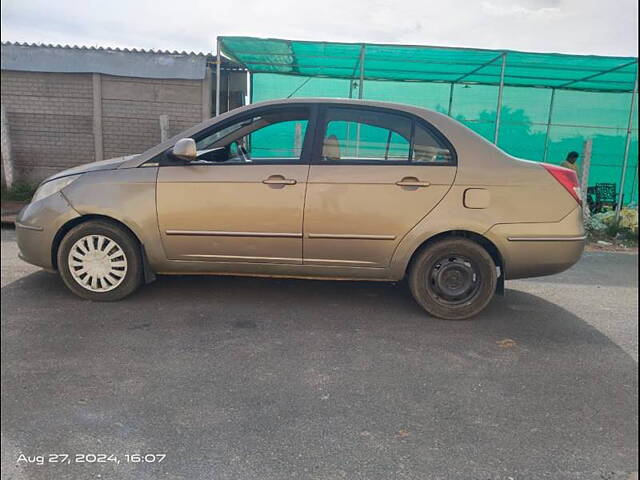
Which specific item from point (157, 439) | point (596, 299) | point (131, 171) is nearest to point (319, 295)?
point (131, 171)

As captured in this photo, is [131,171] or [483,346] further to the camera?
[131,171]

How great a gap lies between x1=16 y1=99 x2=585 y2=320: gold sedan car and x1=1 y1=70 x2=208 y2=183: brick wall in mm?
5806

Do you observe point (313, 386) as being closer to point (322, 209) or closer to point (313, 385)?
point (313, 385)

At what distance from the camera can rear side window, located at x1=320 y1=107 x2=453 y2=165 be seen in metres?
3.54

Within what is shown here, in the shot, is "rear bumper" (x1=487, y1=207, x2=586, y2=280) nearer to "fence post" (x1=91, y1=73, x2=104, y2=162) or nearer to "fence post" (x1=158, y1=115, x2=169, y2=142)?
"fence post" (x1=158, y1=115, x2=169, y2=142)

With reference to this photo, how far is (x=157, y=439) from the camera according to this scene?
2078 millimetres

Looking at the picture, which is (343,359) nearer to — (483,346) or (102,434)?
(483,346)

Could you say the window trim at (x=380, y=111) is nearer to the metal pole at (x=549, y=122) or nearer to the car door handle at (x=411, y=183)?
the car door handle at (x=411, y=183)

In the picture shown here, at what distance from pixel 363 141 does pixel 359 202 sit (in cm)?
53

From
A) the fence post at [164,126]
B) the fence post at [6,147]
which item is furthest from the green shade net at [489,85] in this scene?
the fence post at [6,147]

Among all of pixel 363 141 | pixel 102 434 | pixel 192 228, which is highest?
pixel 363 141

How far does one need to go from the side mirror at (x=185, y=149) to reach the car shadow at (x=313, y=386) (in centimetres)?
121

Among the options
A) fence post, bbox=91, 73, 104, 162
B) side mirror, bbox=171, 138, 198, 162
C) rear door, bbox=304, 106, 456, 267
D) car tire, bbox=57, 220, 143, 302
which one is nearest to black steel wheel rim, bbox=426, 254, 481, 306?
rear door, bbox=304, 106, 456, 267

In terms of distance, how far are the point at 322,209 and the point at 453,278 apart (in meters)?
1.17
